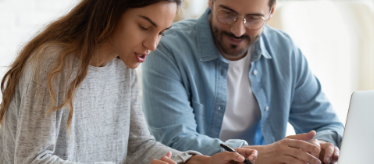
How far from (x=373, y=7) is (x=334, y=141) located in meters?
1.21

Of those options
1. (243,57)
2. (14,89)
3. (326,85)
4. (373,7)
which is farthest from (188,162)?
(373,7)

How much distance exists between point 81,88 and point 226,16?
2.02ft

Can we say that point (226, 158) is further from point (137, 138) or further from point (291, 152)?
point (137, 138)

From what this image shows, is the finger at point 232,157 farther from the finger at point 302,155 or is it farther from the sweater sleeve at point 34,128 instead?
the sweater sleeve at point 34,128

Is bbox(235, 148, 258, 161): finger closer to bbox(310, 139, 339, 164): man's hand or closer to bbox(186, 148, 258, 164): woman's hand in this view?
bbox(186, 148, 258, 164): woman's hand

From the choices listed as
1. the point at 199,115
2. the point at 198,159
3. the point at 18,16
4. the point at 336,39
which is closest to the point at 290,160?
the point at 198,159

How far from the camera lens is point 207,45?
1479mm

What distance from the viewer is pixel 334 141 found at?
133cm

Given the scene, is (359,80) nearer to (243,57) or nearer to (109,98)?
(243,57)

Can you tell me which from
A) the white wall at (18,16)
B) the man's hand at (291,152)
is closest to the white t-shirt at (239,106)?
the man's hand at (291,152)

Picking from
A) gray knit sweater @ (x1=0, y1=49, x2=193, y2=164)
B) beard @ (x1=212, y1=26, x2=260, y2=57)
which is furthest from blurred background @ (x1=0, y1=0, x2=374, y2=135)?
gray knit sweater @ (x1=0, y1=49, x2=193, y2=164)

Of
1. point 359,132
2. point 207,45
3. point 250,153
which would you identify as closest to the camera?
point 359,132

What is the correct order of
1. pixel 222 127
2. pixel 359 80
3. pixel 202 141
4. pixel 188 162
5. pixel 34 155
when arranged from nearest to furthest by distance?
pixel 34 155, pixel 188 162, pixel 202 141, pixel 222 127, pixel 359 80

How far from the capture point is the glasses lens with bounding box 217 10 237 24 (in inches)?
55.2
